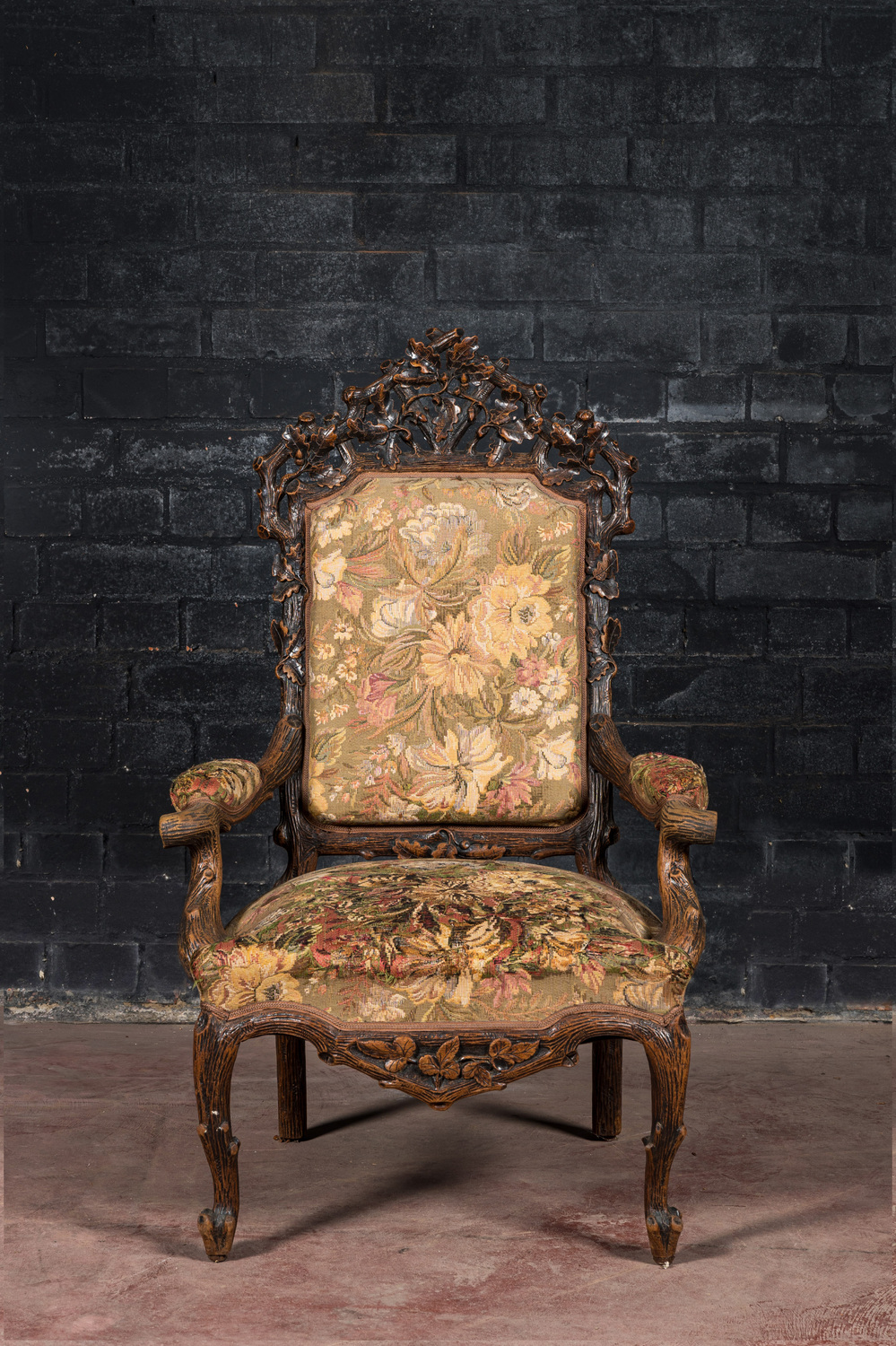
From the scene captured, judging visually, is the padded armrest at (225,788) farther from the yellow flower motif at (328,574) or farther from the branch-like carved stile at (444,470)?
the yellow flower motif at (328,574)

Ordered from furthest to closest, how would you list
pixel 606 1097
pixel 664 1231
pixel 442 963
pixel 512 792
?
1. pixel 606 1097
2. pixel 512 792
3. pixel 664 1231
4. pixel 442 963

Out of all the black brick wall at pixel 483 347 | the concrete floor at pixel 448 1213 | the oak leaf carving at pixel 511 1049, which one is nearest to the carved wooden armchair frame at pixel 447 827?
the oak leaf carving at pixel 511 1049

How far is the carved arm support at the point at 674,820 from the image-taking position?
1717mm

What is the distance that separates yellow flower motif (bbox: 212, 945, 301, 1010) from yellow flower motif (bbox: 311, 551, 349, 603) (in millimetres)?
695

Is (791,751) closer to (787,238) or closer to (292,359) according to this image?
(787,238)

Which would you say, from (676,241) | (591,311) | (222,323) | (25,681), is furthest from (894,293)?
(25,681)

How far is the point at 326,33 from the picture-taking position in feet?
9.79

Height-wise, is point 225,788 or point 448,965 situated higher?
point 225,788

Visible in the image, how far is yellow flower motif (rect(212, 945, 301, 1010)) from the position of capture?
167 centimetres

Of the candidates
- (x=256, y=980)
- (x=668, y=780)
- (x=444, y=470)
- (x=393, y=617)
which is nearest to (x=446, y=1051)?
(x=256, y=980)

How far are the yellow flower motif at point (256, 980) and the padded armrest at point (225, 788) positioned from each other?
0.62 feet

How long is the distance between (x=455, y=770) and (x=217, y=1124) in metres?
0.69

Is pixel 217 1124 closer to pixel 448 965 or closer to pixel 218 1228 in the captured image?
pixel 218 1228

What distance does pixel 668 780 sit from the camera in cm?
187
